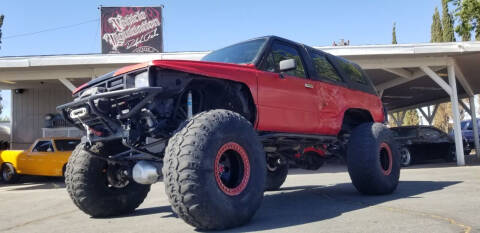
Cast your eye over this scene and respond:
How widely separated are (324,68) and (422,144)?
10666 millimetres

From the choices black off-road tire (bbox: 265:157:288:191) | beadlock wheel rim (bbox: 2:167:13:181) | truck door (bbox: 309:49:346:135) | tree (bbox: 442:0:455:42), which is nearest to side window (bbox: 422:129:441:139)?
black off-road tire (bbox: 265:157:288:191)

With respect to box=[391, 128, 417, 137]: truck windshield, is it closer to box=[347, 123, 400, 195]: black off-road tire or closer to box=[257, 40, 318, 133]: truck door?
box=[347, 123, 400, 195]: black off-road tire

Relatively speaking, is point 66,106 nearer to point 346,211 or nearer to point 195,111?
point 195,111

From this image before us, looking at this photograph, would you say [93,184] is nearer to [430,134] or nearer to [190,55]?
[190,55]

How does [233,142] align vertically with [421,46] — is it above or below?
below

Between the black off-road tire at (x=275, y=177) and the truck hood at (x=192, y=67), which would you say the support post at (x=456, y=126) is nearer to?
the black off-road tire at (x=275, y=177)

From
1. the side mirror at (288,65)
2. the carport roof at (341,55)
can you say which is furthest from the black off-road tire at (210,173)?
the carport roof at (341,55)

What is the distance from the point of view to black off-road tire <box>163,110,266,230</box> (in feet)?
9.92

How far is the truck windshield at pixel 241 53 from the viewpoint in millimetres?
4578

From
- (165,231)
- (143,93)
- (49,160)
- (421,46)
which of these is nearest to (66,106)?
(143,93)

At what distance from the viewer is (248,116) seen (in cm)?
424

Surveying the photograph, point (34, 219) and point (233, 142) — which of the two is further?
point (34, 219)

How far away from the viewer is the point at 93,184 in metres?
4.24

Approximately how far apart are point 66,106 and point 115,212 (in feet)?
4.48
